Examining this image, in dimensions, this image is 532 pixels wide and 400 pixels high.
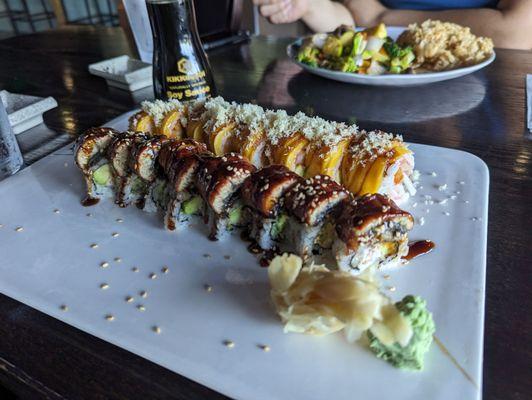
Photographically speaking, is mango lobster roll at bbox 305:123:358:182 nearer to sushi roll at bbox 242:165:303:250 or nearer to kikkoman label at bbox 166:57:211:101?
sushi roll at bbox 242:165:303:250

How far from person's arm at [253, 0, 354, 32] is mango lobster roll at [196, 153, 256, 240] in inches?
92.8

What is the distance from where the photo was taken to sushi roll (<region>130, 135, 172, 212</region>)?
5.20 feet

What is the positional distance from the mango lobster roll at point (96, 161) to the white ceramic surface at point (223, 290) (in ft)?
0.25

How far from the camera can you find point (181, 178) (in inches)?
58.7

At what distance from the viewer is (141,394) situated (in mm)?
997

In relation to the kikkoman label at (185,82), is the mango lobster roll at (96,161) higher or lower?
lower

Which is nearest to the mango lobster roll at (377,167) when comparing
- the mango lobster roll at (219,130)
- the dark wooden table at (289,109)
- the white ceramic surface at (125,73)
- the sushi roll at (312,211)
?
the sushi roll at (312,211)

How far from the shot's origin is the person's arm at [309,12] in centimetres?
343

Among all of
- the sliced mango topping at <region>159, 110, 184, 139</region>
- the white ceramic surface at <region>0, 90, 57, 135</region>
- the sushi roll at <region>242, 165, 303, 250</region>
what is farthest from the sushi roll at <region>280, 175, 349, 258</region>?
the white ceramic surface at <region>0, 90, 57, 135</region>

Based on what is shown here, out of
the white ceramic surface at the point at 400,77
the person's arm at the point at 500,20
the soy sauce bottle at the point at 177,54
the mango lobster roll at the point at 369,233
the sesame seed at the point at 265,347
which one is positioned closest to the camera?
the sesame seed at the point at 265,347

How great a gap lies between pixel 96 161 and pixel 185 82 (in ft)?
2.16

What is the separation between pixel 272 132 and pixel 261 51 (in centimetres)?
203

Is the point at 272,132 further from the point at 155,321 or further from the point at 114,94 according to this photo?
the point at 114,94

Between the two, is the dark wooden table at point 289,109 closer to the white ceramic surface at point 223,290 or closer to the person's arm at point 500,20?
the white ceramic surface at point 223,290
